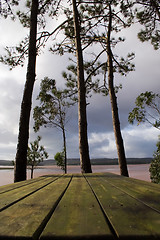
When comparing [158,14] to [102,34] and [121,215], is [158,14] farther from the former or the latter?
[121,215]

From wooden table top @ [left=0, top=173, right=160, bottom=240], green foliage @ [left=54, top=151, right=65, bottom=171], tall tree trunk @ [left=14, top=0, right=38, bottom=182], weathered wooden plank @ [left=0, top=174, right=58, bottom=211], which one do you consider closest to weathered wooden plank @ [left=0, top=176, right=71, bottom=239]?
wooden table top @ [left=0, top=173, right=160, bottom=240]

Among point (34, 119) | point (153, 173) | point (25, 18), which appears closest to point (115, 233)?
point (153, 173)

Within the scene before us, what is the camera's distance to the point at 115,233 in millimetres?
631

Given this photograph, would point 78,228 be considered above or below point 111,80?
below

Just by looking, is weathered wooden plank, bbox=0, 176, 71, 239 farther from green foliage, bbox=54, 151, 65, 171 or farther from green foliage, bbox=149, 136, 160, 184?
green foliage, bbox=54, 151, 65, 171

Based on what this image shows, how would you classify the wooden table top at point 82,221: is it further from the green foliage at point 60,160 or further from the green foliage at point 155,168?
the green foliage at point 60,160

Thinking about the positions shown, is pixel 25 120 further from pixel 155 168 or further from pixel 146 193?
pixel 155 168

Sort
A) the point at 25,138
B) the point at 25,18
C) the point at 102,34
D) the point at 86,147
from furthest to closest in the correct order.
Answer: the point at 102,34, the point at 25,18, the point at 86,147, the point at 25,138

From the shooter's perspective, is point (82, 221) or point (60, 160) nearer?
point (82, 221)

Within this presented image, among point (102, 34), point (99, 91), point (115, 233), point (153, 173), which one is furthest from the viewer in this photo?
point (99, 91)

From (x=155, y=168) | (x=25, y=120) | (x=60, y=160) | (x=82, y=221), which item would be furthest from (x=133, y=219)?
(x=60, y=160)

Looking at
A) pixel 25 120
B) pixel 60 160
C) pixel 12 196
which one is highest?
pixel 25 120

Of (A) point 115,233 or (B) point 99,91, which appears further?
(B) point 99,91

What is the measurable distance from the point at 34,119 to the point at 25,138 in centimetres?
1071
